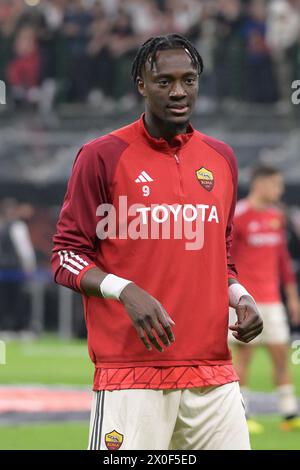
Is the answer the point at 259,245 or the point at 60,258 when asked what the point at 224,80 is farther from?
the point at 60,258

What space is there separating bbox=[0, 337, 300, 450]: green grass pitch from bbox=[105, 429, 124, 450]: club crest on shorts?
16.1 ft

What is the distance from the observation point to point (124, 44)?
23.9 m

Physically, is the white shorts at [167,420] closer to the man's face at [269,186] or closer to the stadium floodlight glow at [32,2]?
the man's face at [269,186]

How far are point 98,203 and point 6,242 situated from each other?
17.5 metres

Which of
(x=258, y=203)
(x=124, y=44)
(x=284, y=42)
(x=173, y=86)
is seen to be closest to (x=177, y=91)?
(x=173, y=86)

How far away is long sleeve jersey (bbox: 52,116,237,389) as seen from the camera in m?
5.30

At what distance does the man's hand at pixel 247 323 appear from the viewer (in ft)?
17.3

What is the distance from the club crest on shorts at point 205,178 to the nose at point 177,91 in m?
0.36

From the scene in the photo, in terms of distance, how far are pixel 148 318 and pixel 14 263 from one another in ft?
58.8

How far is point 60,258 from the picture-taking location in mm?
5367

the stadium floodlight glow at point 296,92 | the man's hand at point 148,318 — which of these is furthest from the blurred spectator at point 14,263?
the man's hand at point 148,318

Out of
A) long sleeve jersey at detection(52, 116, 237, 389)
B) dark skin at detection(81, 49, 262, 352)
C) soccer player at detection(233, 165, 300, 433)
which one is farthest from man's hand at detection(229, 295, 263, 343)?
soccer player at detection(233, 165, 300, 433)

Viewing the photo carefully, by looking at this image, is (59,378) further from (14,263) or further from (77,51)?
(77,51)
